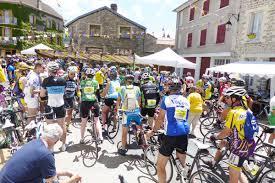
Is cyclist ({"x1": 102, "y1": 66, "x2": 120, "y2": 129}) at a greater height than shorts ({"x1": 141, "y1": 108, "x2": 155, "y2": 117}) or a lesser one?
greater

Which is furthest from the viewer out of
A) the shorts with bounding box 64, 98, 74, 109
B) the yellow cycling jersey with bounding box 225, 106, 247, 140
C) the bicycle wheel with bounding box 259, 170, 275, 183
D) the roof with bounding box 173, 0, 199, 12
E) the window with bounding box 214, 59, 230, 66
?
the roof with bounding box 173, 0, 199, 12

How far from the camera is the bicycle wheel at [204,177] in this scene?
3.68 metres

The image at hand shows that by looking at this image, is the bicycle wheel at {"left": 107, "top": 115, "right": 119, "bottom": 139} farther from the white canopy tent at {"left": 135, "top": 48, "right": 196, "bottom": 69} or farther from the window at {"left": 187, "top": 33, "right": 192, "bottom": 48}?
the window at {"left": 187, "top": 33, "right": 192, "bottom": 48}

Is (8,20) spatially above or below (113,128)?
above

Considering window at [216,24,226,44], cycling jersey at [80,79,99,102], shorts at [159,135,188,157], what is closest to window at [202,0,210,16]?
window at [216,24,226,44]

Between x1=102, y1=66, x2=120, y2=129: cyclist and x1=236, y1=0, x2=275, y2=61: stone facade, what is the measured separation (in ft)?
33.3

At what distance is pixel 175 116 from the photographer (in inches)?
159

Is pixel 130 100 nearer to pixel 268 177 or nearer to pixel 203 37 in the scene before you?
pixel 268 177

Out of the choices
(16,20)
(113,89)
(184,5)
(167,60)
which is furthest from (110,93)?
(16,20)

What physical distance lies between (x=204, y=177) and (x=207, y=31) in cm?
2026

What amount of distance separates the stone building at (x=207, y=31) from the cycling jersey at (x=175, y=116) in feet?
49.1

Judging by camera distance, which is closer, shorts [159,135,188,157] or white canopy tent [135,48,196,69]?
shorts [159,135,188,157]

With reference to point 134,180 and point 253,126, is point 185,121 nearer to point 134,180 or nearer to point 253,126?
point 253,126

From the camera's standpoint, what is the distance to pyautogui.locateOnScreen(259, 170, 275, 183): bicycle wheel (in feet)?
13.9
